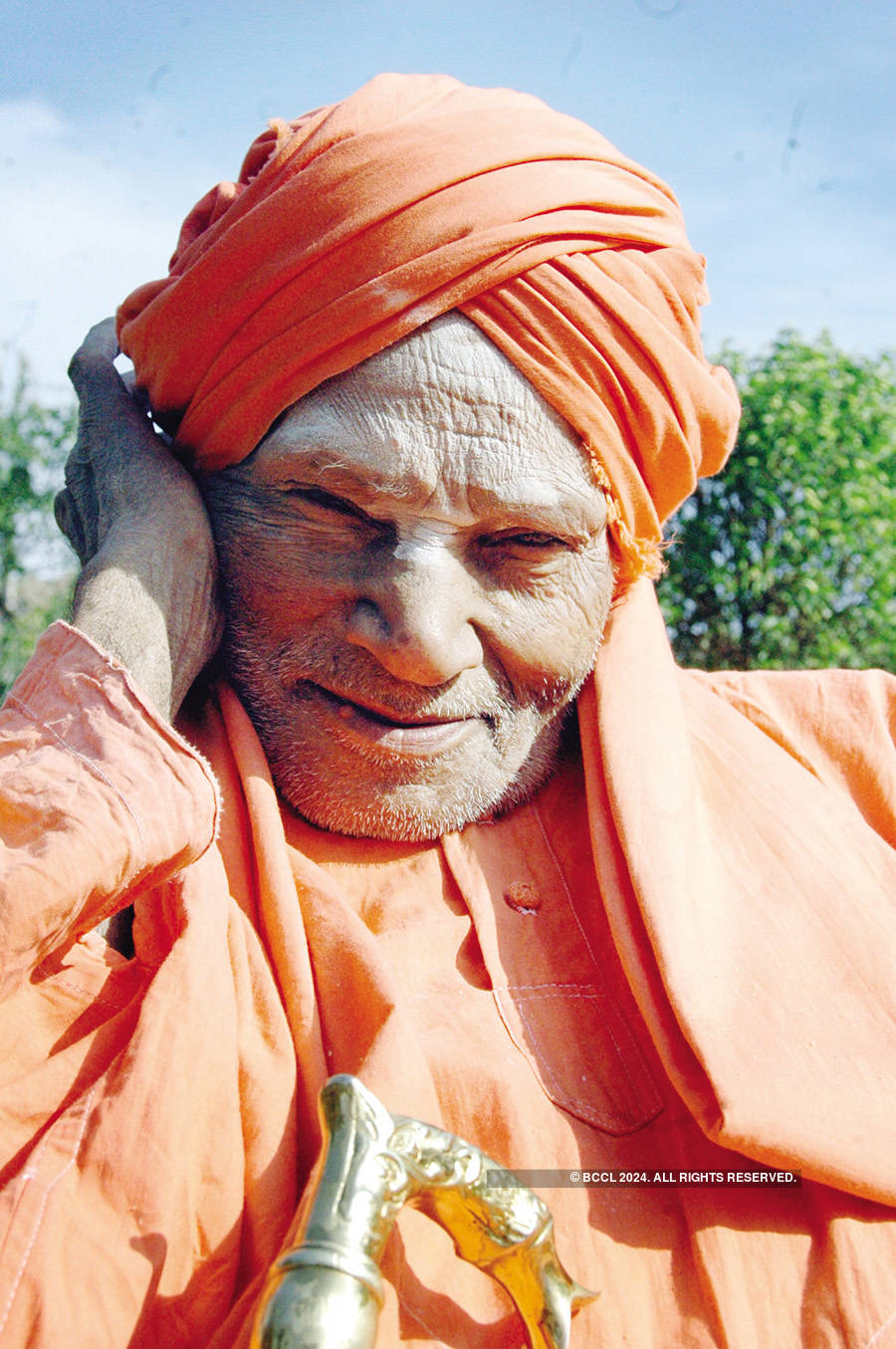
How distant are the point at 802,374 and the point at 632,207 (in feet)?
15.9

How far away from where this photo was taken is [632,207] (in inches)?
84.0

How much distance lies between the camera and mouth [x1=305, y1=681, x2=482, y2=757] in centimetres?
203

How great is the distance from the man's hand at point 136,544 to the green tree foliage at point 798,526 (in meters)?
4.90

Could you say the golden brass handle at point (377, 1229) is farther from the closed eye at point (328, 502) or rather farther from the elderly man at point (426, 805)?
the closed eye at point (328, 502)

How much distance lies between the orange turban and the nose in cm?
35

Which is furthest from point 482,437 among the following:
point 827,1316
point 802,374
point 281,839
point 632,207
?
point 802,374

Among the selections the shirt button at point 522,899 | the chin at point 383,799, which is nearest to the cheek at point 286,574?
the chin at point 383,799

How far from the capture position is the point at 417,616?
6.37 feet

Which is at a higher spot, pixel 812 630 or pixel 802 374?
pixel 802 374

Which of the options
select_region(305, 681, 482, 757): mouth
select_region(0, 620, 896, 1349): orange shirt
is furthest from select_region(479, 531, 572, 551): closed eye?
select_region(0, 620, 896, 1349): orange shirt

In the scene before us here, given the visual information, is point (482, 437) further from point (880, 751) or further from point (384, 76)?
point (880, 751)

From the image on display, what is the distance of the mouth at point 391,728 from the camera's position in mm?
2025

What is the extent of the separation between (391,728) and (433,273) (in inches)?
30.1

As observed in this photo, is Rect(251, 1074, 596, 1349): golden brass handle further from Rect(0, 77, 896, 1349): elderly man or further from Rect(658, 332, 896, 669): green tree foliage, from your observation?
Rect(658, 332, 896, 669): green tree foliage
